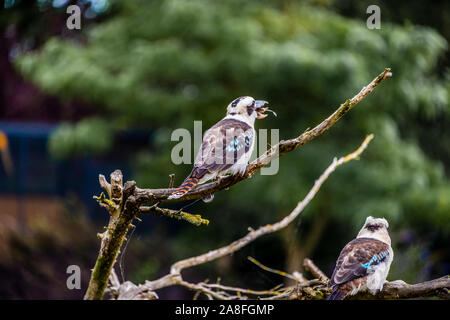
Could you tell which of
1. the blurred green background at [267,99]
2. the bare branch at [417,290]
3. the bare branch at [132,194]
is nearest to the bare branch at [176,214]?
the bare branch at [132,194]

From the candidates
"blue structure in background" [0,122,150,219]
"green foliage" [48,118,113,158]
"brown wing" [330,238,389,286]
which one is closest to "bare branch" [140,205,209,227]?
"brown wing" [330,238,389,286]

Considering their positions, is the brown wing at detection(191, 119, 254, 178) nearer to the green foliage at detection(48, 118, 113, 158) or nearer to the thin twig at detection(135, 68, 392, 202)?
the thin twig at detection(135, 68, 392, 202)

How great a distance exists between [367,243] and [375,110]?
5129 millimetres

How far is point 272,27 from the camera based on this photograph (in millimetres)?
7277

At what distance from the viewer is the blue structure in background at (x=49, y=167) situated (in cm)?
985

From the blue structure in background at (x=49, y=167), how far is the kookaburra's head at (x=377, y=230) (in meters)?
8.01

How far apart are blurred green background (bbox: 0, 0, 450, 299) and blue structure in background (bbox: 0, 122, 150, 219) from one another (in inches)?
58.8

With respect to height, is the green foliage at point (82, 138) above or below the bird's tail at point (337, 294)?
above

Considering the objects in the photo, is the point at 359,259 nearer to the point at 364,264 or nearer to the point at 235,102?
the point at 364,264

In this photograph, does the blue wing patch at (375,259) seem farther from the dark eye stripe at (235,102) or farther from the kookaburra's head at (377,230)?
the dark eye stripe at (235,102)

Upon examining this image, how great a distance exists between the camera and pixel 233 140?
2.13 meters

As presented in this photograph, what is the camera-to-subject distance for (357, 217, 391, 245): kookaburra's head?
181cm

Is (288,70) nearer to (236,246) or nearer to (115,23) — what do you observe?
(115,23)
